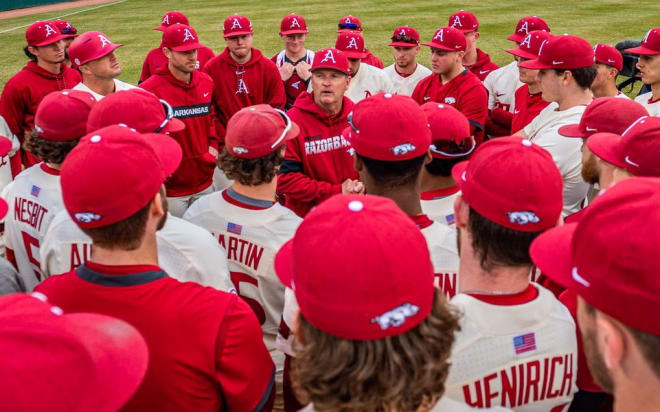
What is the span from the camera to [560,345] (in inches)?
70.3

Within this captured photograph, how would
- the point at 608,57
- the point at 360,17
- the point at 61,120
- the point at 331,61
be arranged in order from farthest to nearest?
the point at 360,17 → the point at 608,57 → the point at 331,61 → the point at 61,120

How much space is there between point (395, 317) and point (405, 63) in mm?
5696

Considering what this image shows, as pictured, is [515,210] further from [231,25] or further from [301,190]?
[231,25]

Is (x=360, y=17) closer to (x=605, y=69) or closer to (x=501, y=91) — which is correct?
(x=501, y=91)

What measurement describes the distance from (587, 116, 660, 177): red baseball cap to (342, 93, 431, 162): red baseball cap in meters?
0.84

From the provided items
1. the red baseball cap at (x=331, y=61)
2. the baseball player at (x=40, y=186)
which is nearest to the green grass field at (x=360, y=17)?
the red baseball cap at (x=331, y=61)

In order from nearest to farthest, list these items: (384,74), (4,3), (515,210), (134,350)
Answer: (134,350) < (515,210) < (384,74) < (4,3)

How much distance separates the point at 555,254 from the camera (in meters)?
1.57

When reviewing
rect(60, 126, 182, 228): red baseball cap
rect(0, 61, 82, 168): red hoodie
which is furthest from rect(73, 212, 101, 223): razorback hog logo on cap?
rect(0, 61, 82, 168): red hoodie

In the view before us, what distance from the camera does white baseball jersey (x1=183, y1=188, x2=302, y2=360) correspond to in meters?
2.62

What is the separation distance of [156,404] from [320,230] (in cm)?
81

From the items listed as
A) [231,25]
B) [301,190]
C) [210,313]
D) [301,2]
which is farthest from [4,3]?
[210,313]

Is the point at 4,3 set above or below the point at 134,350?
below

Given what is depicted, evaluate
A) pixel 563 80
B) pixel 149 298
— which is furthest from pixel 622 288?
pixel 563 80
